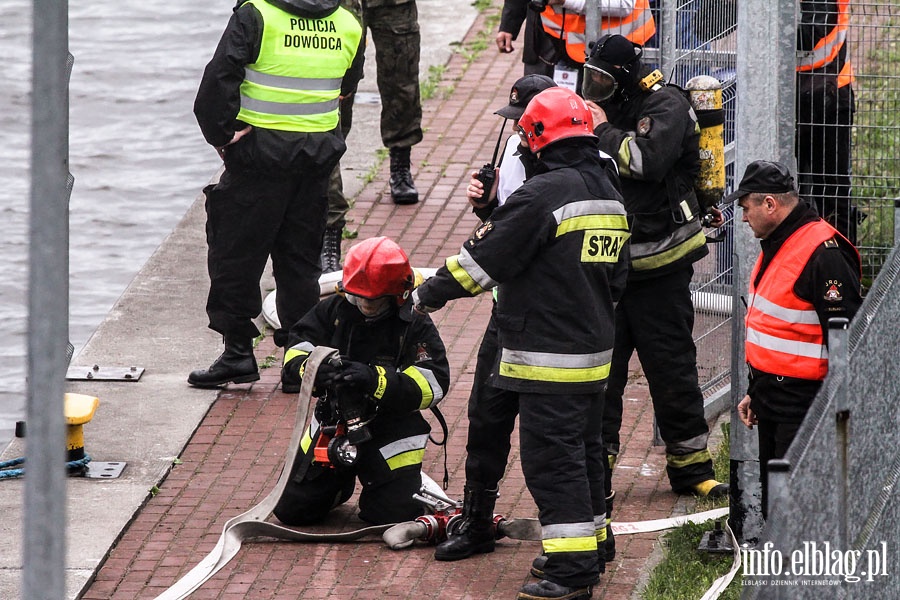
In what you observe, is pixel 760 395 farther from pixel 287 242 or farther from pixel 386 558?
pixel 287 242

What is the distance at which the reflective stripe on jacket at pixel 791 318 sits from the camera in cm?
579

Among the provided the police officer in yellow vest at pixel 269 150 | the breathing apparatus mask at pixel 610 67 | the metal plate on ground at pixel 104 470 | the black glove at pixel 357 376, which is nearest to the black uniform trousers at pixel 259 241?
the police officer in yellow vest at pixel 269 150

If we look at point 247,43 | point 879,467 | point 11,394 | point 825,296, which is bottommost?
point 11,394

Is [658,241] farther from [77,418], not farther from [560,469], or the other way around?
[77,418]

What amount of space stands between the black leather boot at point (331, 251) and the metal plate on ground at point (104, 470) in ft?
8.19

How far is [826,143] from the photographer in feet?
26.8

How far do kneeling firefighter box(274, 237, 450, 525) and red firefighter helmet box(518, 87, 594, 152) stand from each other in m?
0.98

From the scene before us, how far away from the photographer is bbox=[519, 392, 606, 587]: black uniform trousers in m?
5.88

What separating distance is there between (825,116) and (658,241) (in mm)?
1749

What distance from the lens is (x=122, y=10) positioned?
15.5m

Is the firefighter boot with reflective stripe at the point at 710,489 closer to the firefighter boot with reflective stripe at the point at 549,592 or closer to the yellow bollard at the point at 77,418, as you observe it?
the firefighter boot with reflective stripe at the point at 549,592

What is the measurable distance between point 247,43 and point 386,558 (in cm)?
281

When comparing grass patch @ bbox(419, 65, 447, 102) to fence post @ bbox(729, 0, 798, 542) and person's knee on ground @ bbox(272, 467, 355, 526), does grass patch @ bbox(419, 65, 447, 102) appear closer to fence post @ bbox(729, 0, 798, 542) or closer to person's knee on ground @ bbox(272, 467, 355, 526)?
person's knee on ground @ bbox(272, 467, 355, 526)

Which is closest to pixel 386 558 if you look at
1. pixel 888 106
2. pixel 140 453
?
pixel 140 453
